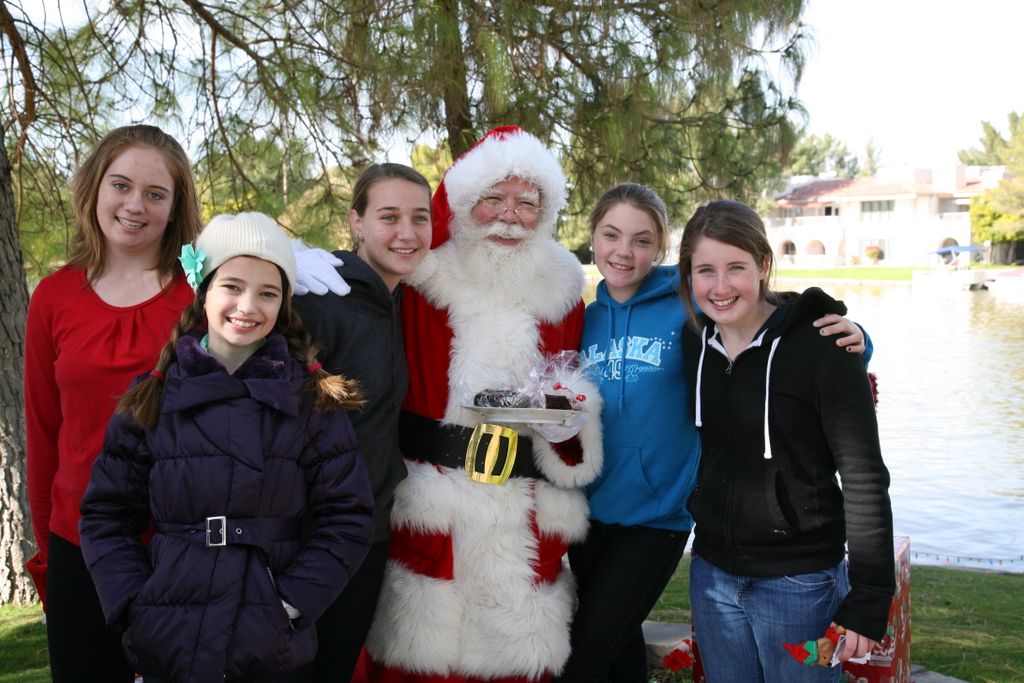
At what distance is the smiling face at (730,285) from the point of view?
251 cm

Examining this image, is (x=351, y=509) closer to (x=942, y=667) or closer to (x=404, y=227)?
(x=404, y=227)

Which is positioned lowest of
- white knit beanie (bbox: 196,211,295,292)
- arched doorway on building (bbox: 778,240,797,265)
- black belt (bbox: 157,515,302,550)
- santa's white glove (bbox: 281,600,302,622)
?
santa's white glove (bbox: 281,600,302,622)

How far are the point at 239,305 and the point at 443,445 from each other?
0.92 metres

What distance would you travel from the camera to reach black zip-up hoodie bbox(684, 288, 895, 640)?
7.52ft

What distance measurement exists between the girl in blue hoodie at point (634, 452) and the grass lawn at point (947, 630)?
99 centimetres

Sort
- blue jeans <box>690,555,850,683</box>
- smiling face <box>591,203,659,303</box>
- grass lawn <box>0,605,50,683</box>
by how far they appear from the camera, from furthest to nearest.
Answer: grass lawn <box>0,605,50,683</box>, smiling face <box>591,203,659,303</box>, blue jeans <box>690,555,850,683</box>

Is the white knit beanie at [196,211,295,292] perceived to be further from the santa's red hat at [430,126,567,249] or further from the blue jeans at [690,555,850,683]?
the blue jeans at [690,555,850,683]

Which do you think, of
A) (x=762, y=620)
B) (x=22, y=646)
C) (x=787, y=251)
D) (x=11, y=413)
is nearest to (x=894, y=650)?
(x=762, y=620)

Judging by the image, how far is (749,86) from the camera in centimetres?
583

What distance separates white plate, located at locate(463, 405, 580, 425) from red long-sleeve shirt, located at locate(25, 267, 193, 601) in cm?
91

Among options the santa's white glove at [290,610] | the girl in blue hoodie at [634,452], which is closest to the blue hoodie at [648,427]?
the girl in blue hoodie at [634,452]

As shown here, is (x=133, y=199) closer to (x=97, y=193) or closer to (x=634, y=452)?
(x=97, y=193)

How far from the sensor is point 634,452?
2.96 meters

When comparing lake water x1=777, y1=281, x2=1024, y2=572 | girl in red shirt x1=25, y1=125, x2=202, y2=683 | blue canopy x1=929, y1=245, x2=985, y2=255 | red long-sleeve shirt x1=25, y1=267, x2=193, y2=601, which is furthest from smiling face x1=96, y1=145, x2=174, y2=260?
blue canopy x1=929, y1=245, x2=985, y2=255
